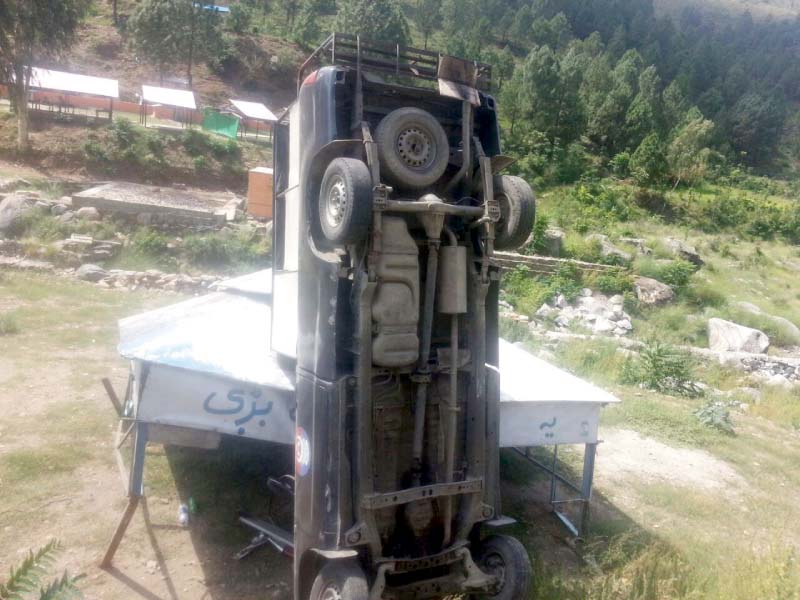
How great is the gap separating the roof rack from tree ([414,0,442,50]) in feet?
221

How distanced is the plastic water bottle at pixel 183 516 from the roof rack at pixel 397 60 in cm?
382

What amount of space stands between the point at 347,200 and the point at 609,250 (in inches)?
843

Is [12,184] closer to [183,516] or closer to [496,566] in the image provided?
[183,516]

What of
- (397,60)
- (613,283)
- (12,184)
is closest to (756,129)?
(613,283)

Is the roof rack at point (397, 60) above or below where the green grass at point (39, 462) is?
above

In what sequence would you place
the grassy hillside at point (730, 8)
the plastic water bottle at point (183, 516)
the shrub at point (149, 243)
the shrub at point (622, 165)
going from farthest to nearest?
1. the grassy hillside at point (730, 8)
2. the shrub at point (622, 165)
3. the shrub at point (149, 243)
4. the plastic water bottle at point (183, 516)

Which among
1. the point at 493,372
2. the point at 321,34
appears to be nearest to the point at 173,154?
the point at 493,372

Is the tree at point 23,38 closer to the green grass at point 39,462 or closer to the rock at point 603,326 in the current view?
the green grass at point 39,462

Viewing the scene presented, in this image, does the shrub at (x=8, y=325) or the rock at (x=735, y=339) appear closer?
the shrub at (x=8, y=325)

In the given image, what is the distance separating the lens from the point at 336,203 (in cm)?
344

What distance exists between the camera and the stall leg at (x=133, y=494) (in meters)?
4.46

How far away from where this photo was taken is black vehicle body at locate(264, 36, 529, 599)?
11.3 feet

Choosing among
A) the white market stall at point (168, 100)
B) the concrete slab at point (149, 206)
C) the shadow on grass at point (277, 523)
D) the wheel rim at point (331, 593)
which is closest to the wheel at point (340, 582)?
the wheel rim at point (331, 593)

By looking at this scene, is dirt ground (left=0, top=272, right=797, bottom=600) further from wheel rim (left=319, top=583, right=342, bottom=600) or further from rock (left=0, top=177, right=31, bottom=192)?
rock (left=0, top=177, right=31, bottom=192)
